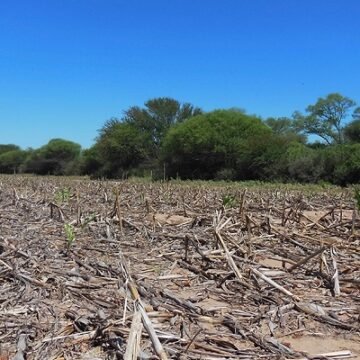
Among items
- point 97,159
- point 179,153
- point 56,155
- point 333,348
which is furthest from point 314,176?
point 56,155

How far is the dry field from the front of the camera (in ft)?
12.1

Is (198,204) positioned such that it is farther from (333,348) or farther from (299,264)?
(333,348)

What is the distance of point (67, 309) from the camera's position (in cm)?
443

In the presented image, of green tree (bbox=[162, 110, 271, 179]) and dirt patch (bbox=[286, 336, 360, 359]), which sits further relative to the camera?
green tree (bbox=[162, 110, 271, 179])

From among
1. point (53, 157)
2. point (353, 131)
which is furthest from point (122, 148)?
point (353, 131)

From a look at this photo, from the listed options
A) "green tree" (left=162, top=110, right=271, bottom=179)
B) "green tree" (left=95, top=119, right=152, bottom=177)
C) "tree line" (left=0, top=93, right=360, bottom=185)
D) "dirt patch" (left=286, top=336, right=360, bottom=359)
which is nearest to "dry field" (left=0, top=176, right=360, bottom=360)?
"dirt patch" (left=286, top=336, right=360, bottom=359)

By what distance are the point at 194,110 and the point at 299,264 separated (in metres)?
48.8

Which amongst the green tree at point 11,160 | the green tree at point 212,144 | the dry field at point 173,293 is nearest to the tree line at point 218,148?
the green tree at point 212,144

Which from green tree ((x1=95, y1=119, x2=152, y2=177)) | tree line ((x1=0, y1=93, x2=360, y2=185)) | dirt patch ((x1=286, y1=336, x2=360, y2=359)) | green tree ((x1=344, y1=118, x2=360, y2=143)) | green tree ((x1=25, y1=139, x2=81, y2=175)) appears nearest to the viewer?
dirt patch ((x1=286, y1=336, x2=360, y2=359))

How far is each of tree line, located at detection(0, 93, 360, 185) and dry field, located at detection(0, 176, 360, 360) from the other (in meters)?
20.6

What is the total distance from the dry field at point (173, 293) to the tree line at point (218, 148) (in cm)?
2063

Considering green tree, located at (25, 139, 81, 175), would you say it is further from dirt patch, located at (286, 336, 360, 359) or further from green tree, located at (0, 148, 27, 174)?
dirt patch, located at (286, 336, 360, 359)

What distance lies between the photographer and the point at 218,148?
41438 mm

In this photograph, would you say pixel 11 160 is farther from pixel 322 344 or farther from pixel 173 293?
pixel 322 344
